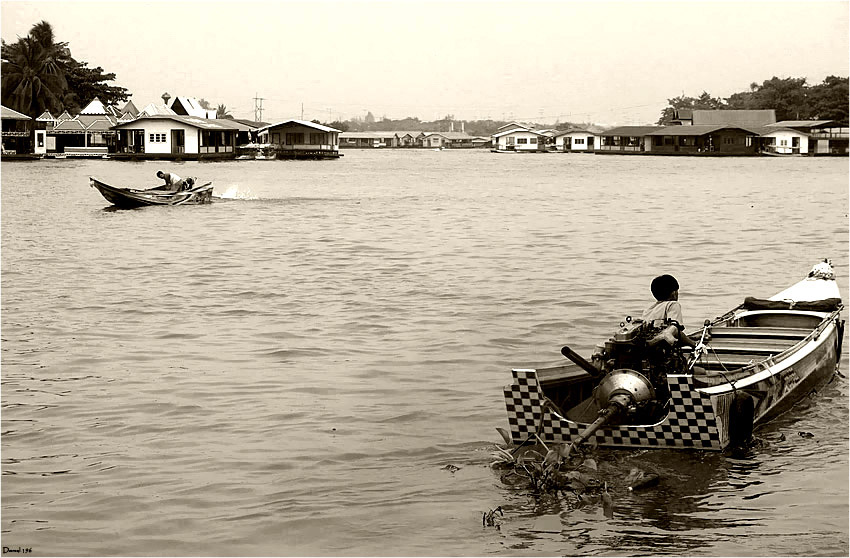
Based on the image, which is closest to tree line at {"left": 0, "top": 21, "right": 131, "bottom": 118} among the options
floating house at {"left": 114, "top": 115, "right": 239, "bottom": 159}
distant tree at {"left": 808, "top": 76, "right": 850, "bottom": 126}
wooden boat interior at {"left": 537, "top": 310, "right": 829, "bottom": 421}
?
floating house at {"left": 114, "top": 115, "right": 239, "bottom": 159}

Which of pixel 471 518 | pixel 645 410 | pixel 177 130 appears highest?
pixel 177 130

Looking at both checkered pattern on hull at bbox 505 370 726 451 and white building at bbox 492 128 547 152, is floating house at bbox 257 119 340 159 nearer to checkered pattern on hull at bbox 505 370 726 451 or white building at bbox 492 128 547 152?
white building at bbox 492 128 547 152

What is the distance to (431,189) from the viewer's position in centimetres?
4700

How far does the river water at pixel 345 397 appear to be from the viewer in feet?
21.9

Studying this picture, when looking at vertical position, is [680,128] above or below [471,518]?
above

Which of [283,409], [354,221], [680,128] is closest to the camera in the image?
[283,409]

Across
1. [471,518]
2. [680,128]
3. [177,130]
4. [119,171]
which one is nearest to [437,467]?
[471,518]

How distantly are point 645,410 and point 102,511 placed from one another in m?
3.83

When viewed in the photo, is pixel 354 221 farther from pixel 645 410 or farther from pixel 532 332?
pixel 645 410

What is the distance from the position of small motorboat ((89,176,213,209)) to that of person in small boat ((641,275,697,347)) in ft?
80.5

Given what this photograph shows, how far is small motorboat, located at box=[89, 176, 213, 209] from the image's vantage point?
30.4 m

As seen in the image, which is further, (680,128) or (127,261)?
(680,128)

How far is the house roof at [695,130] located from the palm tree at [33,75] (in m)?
50.4

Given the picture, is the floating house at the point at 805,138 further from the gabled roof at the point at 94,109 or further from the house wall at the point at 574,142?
the gabled roof at the point at 94,109
